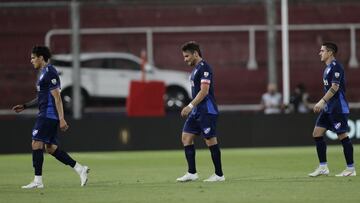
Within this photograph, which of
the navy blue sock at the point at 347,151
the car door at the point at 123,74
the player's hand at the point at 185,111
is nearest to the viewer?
the player's hand at the point at 185,111

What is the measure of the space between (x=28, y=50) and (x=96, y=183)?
17880 mm

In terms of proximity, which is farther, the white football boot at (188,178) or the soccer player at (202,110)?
the white football boot at (188,178)

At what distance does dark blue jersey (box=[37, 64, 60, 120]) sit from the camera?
14.5 metres

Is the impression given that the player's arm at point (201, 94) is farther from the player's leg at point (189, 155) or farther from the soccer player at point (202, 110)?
the player's leg at point (189, 155)

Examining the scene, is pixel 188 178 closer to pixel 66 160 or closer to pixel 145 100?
pixel 66 160

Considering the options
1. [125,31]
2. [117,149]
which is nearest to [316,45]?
[125,31]

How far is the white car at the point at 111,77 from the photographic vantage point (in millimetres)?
29891

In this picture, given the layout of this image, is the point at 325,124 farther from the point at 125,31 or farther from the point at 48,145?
the point at 125,31

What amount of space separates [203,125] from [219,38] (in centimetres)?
1975

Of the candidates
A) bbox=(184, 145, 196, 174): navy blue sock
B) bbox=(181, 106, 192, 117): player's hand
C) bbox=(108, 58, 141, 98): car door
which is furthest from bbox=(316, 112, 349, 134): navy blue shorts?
bbox=(108, 58, 141, 98): car door

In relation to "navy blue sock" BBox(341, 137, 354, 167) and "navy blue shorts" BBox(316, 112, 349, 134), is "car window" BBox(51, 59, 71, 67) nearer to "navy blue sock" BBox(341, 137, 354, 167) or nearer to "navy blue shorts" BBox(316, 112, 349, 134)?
"navy blue shorts" BBox(316, 112, 349, 134)

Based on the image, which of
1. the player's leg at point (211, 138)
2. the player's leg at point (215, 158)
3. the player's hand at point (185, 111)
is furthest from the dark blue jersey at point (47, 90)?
the player's leg at point (215, 158)

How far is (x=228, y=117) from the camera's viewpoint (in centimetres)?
2502

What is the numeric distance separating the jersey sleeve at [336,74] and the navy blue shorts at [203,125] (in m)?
1.99
